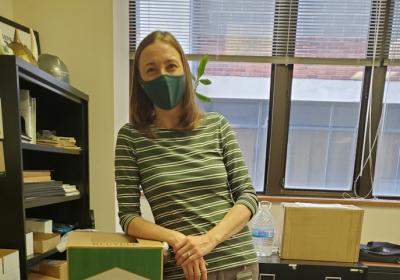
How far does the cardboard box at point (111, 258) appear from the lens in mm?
627

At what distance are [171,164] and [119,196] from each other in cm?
17

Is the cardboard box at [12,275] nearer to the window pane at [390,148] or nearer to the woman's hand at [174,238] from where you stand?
the woman's hand at [174,238]

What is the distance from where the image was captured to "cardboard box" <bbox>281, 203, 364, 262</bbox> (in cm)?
160

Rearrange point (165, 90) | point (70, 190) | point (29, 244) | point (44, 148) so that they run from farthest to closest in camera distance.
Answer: point (70, 190) → point (44, 148) → point (29, 244) → point (165, 90)

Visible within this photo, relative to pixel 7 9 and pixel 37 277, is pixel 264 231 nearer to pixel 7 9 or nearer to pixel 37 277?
pixel 37 277

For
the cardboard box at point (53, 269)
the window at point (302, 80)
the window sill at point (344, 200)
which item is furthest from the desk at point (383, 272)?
the cardboard box at point (53, 269)

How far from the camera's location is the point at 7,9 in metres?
1.61

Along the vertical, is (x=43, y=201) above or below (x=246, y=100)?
below

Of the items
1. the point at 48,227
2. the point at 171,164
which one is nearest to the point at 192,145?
the point at 171,164

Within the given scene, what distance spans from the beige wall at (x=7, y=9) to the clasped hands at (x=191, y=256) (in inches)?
64.3

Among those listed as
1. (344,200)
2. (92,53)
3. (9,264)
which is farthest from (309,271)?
(92,53)

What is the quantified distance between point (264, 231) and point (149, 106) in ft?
3.95

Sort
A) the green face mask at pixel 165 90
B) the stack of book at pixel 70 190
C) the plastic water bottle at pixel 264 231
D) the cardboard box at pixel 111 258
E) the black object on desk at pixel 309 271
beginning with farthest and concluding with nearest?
the plastic water bottle at pixel 264 231
the black object on desk at pixel 309 271
the stack of book at pixel 70 190
the green face mask at pixel 165 90
the cardboard box at pixel 111 258

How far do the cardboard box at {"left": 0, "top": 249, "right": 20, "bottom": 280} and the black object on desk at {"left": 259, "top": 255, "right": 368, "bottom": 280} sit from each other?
116 centimetres
